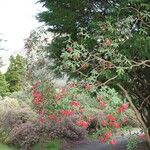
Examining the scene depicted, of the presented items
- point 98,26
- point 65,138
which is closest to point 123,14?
point 98,26

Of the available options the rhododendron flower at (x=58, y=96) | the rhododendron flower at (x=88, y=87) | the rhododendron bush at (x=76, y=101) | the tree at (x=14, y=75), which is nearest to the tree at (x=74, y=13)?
the rhododendron bush at (x=76, y=101)

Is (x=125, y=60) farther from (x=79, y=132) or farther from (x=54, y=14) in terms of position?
(x=79, y=132)

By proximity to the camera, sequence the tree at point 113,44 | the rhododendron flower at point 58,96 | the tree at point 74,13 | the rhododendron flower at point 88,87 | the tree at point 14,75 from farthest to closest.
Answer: the tree at point 14,75
the tree at point 74,13
the rhododendron flower at point 58,96
the tree at point 113,44
the rhododendron flower at point 88,87

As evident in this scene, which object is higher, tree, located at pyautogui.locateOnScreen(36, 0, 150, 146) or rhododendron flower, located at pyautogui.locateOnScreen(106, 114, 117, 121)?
tree, located at pyautogui.locateOnScreen(36, 0, 150, 146)

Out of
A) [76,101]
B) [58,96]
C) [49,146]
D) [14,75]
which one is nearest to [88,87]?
[76,101]

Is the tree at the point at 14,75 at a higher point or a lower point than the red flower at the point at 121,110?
lower

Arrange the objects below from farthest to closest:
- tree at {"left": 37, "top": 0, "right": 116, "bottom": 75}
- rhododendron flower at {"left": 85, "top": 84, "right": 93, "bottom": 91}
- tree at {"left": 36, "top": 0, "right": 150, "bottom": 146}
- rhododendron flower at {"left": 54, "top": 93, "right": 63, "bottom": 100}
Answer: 1. tree at {"left": 37, "top": 0, "right": 116, "bottom": 75}
2. rhododendron flower at {"left": 54, "top": 93, "right": 63, "bottom": 100}
3. tree at {"left": 36, "top": 0, "right": 150, "bottom": 146}
4. rhododendron flower at {"left": 85, "top": 84, "right": 93, "bottom": 91}

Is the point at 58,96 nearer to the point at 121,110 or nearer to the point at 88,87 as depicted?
the point at 88,87

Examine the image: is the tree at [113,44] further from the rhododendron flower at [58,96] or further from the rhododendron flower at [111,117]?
the rhododendron flower at [111,117]

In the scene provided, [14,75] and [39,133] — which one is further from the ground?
[39,133]

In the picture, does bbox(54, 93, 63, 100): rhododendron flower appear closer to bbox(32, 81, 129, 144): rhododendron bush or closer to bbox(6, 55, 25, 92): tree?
bbox(32, 81, 129, 144): rhododendron bush

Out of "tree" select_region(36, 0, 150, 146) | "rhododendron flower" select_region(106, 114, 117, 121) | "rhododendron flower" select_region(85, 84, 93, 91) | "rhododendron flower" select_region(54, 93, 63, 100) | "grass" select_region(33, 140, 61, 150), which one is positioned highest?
"tree" select_region(36, 0, 150, 146)

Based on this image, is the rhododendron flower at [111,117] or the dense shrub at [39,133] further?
the dense shrub at [39,133]

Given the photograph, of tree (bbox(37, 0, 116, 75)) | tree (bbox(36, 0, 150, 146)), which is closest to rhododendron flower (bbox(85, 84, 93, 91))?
tree (bbox(36, 0, 150, 146))
